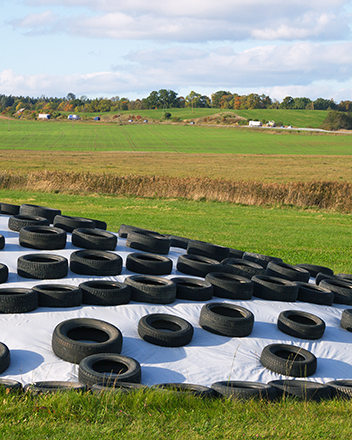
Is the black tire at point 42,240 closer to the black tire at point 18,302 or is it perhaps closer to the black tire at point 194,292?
the black tire at point 18,302

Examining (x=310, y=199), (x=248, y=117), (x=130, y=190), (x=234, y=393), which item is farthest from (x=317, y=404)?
(x=248, y=117)

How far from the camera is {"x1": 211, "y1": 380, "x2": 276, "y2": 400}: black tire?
448 cm

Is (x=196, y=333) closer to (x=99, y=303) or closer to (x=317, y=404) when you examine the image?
(x=99, y=303)

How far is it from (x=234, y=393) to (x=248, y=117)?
17493cm

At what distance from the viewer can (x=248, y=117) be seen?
171625 mm

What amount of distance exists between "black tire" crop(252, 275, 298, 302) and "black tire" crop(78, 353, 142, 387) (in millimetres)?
3497

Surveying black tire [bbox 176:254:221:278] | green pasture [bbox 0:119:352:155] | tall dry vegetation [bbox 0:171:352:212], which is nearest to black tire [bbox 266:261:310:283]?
black tire [bbox 176:254:221:278]

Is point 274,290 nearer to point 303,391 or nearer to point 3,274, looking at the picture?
point 303,391

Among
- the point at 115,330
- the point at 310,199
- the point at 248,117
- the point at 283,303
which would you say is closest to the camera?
the point at 115,330

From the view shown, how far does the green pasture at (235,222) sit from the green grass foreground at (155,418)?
913cm

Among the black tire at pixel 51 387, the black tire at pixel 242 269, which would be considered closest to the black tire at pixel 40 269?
the black tire at pixel 51 387

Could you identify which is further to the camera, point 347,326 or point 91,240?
point 91,240

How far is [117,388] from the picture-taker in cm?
420

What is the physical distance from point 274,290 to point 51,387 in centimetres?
456
